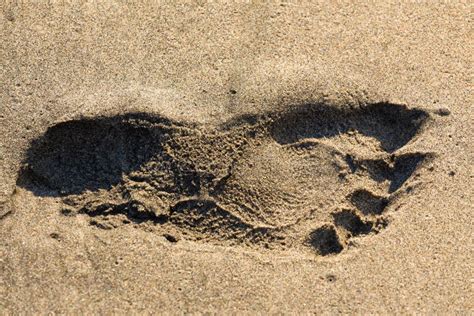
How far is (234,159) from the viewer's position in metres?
2.08

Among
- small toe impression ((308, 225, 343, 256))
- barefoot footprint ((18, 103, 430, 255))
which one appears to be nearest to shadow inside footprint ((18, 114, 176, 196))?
barefoot footprint ((18, 103, 430, 255))

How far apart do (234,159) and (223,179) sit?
8 centimetres

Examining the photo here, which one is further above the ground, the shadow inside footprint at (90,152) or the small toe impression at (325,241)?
the shadow inside footprint at (90,152)

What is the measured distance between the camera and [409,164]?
212 cm

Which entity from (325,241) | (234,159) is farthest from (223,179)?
(325,241)

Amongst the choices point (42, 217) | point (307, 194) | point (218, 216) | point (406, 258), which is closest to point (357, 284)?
point (406, 258)

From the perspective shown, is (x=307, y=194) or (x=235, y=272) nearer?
(x=235, y=272)

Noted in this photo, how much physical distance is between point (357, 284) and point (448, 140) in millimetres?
582

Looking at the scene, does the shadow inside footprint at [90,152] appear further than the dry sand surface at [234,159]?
Yes

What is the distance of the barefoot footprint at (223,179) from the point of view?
203cm

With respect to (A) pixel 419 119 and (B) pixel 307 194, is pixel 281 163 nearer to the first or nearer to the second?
(B) pixel 307 194

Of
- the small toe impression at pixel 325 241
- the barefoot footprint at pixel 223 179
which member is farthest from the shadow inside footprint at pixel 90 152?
the small toe impression at pixel 325 241

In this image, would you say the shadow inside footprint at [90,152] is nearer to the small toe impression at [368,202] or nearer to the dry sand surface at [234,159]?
the dry sand surface at [234,159]

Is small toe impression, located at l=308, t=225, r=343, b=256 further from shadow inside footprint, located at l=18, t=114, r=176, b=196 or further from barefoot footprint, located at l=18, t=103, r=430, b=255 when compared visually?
shadow inside footprint, located at l=18, t=114, r=176, b=196
